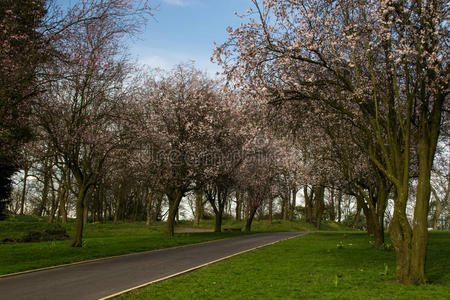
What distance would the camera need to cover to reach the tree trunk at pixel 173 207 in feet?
94.6

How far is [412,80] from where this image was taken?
479 inches

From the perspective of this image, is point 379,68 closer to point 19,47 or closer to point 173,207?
point 19,47

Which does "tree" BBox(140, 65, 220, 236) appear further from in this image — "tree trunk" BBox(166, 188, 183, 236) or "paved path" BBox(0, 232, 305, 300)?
"paved path" BBox(0, 232, 305, 300)

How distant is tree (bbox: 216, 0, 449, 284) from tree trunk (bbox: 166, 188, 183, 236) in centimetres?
1784

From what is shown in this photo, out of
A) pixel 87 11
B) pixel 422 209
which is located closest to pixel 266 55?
pixel 87 11

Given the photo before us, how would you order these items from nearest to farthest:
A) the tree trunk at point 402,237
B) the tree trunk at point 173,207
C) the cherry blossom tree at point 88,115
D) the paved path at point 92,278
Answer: the paved path at point 92,278 < the tree trunk at point 402,237 < the cherry blossom tree at point 88,115 < the tree trunk at point 173,207

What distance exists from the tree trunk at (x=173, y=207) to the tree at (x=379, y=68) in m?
17.8

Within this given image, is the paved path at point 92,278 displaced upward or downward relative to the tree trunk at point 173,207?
downward

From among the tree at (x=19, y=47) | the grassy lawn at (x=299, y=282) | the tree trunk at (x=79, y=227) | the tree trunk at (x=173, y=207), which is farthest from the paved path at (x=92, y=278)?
the tree trunk at (x=173, y=207)

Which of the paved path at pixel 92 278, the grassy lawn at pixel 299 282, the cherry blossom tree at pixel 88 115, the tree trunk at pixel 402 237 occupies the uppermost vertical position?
the cherry blossom tree at pixel 88 115

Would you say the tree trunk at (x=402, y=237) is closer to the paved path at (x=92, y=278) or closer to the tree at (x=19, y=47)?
the paved path at (x=92, y=278)

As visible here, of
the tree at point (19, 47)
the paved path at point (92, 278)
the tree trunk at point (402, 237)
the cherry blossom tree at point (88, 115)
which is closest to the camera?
the paved path at point (92, 278)

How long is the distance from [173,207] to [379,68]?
20254 mm

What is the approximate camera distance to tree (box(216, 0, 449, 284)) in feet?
33.8
